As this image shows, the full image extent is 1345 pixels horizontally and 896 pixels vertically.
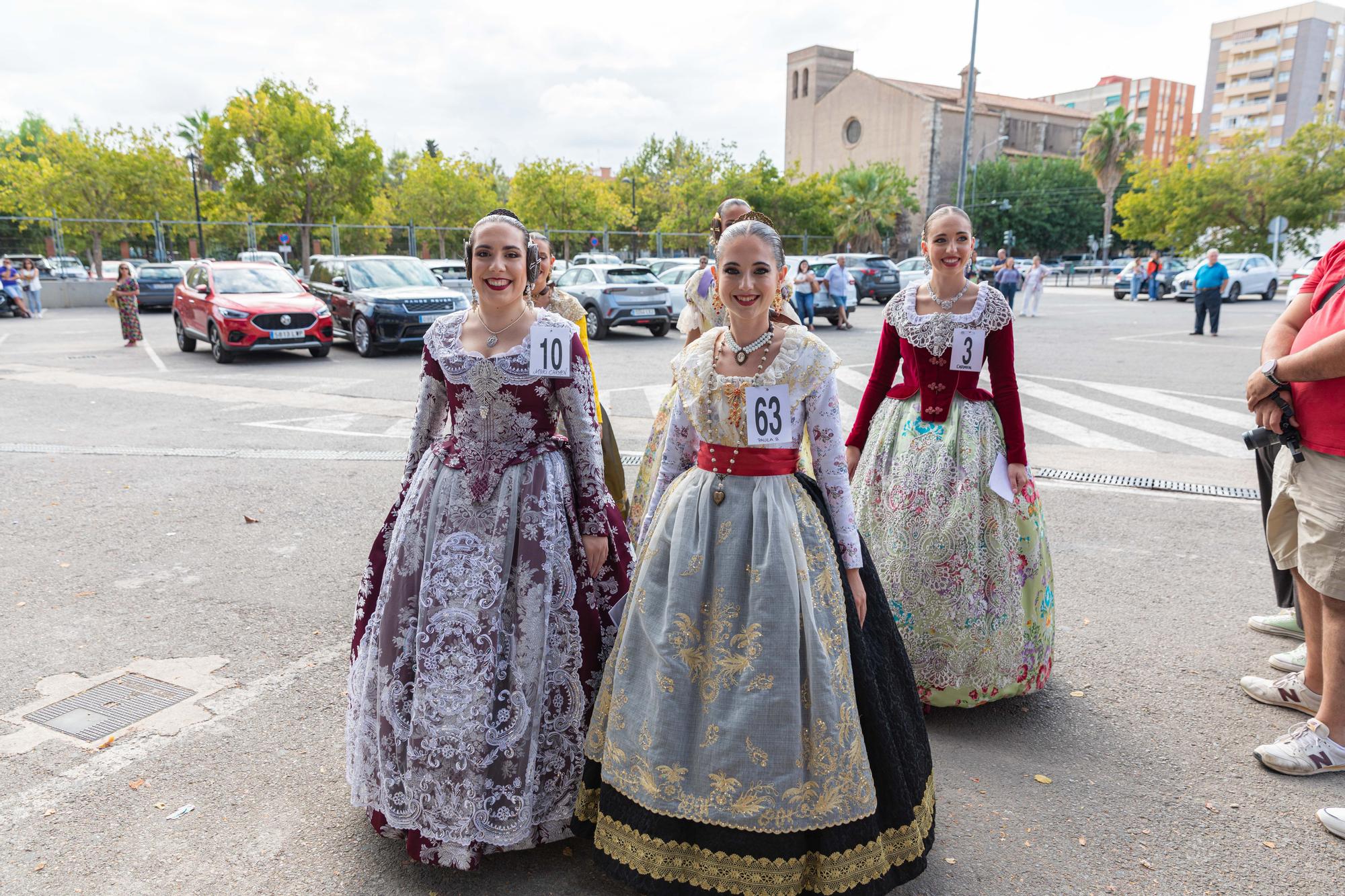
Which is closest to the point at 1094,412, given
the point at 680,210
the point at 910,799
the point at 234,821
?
the point at 910,799

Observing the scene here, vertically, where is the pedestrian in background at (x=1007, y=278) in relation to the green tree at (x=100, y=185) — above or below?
below

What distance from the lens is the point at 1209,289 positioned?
58.5ft

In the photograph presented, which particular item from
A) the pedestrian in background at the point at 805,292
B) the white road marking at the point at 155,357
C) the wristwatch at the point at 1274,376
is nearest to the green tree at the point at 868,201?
the pedestrian in background at the point at 805,292

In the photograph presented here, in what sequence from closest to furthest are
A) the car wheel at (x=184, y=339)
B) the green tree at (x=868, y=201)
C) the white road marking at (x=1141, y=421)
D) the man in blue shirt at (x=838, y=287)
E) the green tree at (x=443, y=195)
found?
the white road marking at (x=1141, y=421), the car wheel at (x=184, y=339), the man in blue shirt at (x=838, y=287), the green tree at (x=443, y=195), the green tree at (x=868, y=201)

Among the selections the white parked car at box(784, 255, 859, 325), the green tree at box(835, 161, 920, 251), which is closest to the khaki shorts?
the white parked car at box(784, 255, 859, 325)

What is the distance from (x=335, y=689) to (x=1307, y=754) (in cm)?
383

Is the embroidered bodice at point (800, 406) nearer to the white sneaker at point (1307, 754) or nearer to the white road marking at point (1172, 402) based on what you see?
the white sneaker at point (1307, 754)

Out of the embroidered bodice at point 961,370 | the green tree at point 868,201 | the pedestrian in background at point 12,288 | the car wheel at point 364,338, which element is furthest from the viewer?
the green tree at point 868,201

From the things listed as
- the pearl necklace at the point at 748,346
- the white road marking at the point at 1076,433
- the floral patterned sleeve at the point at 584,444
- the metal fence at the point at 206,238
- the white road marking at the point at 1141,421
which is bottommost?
the white road marking at the point at 1076,433

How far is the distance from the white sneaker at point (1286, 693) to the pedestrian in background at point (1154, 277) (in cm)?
3099

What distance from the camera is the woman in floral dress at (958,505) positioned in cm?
358

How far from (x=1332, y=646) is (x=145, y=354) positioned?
1782 cm

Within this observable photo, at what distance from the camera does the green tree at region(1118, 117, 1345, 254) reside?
3681cm

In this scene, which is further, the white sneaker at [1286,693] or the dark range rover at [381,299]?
the dark range rover at [381,299]
